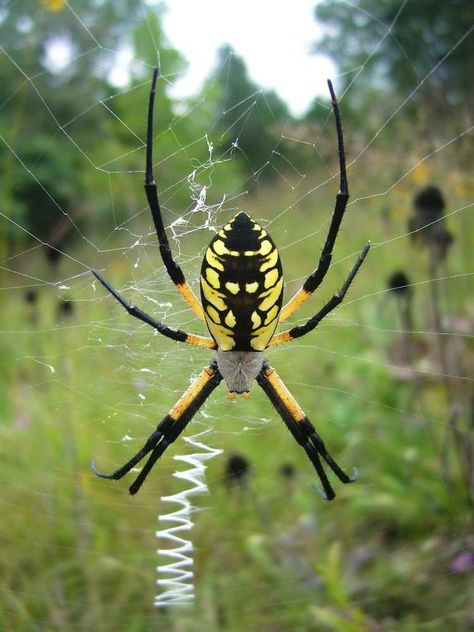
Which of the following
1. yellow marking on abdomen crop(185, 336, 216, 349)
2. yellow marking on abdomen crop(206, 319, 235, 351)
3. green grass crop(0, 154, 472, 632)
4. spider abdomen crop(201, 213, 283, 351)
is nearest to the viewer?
spider abdomen crop(201, 213, 283, 351)

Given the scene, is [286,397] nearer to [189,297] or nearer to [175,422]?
[175,422]

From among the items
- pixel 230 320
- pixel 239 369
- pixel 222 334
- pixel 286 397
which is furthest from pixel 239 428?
pixel 230 320

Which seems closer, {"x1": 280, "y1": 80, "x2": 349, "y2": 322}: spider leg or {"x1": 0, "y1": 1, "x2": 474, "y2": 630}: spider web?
{"x1": 280, "y1": 80, "x2": 349, "y2": 322}: spider leg

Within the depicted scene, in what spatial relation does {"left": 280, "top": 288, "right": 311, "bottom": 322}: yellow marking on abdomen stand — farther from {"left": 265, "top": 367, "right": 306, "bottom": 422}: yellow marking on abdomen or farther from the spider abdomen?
{"left": 265, "top": 367, "right": 306, "bottom": 422}: yellow marking on abdomen

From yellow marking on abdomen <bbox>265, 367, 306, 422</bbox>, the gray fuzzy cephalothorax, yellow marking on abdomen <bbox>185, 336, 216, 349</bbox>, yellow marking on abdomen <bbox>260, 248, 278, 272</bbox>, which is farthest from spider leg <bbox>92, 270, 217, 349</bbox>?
yellow marking on abdomen <bbox>260, 248, 278, 272</bbox>

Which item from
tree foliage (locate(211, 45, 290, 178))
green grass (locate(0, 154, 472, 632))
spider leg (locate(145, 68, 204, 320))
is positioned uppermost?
tree foliage (locate(211, 45, 290, 178))

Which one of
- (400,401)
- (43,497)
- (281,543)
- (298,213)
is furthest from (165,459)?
(298,213)
